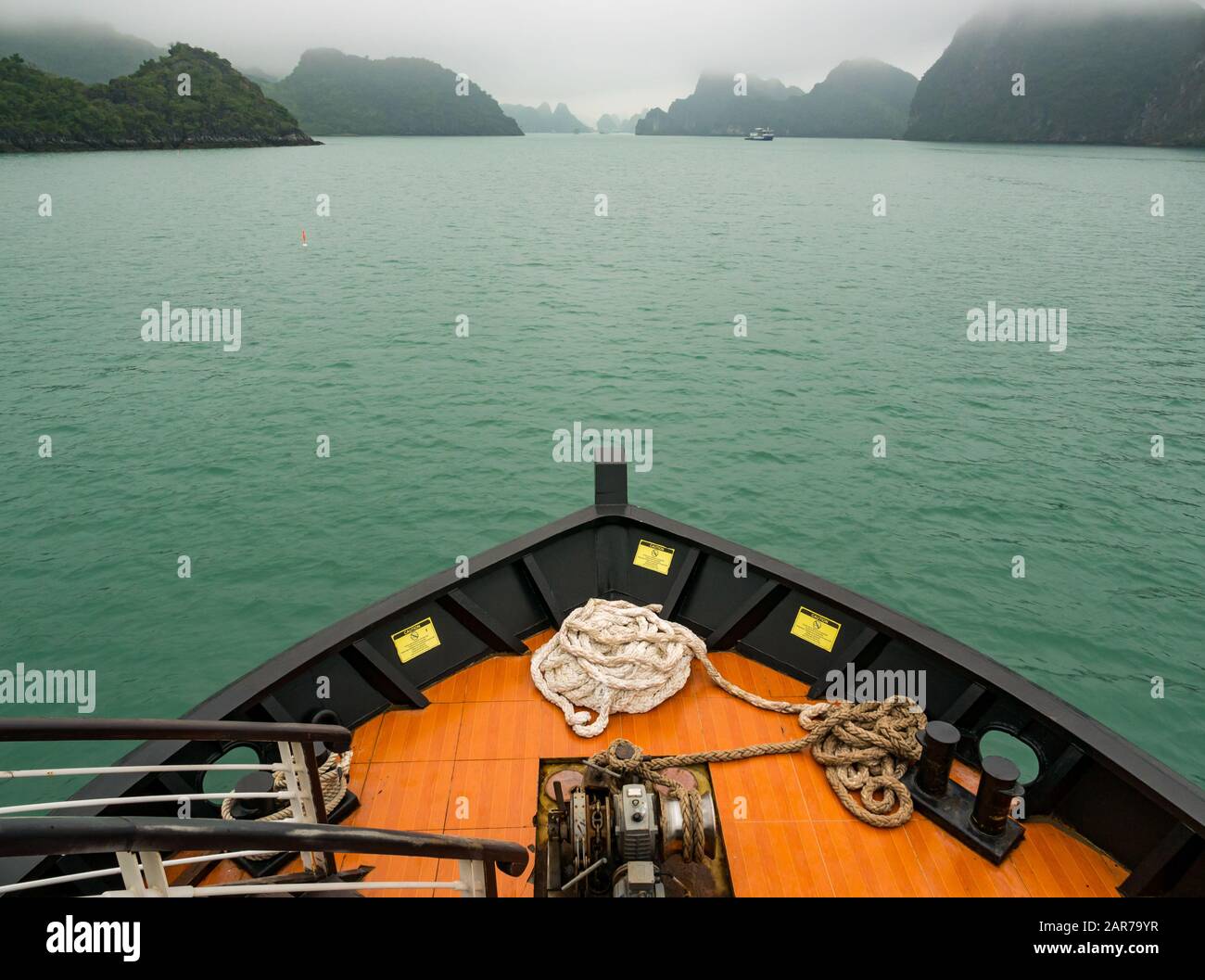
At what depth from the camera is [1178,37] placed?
14562cm

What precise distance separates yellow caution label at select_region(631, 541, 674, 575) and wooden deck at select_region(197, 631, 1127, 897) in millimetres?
1032

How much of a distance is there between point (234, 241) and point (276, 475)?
31448 mm

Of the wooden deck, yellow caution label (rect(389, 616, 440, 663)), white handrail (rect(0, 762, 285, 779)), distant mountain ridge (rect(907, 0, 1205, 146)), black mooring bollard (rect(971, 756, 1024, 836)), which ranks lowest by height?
the wooden deck

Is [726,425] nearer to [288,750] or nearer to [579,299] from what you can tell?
[579,299]

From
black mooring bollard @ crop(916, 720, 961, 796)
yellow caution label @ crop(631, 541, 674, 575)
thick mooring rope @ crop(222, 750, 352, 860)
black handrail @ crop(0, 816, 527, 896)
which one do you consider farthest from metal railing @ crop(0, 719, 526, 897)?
yellow caution label @ crop(631, 541, 674, 575)

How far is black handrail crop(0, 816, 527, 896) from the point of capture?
2.06 m

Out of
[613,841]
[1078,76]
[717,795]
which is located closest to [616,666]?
[717,795]

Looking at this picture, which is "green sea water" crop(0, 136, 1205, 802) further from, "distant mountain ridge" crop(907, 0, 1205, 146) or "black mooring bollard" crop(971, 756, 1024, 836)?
"distant mountain ridge" crop(907, 0, 1205, 146)

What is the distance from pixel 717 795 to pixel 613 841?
1658 millimetres

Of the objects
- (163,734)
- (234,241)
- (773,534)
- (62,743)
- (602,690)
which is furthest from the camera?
(234,241)

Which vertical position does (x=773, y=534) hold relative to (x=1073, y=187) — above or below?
below

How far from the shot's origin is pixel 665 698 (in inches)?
244

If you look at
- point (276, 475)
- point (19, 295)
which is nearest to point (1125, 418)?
point (276, 475)

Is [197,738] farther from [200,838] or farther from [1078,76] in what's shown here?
[1078,76]
